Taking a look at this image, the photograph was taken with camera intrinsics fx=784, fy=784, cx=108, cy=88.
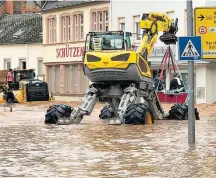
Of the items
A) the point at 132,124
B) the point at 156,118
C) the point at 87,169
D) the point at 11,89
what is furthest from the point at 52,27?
the point at 87,169

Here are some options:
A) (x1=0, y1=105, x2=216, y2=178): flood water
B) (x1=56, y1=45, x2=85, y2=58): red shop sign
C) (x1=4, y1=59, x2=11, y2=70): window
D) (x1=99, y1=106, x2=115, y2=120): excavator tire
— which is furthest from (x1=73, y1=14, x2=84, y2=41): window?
(x1=0, y1=105, x2=216, y2=178): flood water

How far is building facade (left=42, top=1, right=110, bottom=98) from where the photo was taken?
56.3 metres

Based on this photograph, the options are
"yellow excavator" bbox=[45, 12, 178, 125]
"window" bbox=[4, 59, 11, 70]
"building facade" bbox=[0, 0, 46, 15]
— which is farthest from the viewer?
"building facade" bbox=[0, 0, 46, 15]

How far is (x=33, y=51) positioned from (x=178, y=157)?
49994 millimetres

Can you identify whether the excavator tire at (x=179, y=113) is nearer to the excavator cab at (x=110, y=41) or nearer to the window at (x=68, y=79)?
the excavator cab at (x=110, y=41)

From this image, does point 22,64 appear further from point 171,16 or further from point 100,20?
point 171,16

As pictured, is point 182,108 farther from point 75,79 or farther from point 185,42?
point 75,79

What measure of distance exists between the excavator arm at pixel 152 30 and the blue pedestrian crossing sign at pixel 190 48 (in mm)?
10771

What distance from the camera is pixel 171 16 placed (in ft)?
164

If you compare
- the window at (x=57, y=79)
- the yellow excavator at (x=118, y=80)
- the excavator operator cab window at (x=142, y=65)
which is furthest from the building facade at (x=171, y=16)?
the excavator operator cab window at (x=142, y=65)

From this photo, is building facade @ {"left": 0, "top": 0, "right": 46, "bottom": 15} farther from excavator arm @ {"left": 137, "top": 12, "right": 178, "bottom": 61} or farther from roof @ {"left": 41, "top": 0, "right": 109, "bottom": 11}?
excavator arm @ {"left": 137, "top": 12, "right": 178, "bottom": 61}

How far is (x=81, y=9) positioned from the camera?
5734 centimetres

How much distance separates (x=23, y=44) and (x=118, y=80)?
38.6 meters

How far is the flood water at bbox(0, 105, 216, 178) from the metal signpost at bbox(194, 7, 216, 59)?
11.1 ft
